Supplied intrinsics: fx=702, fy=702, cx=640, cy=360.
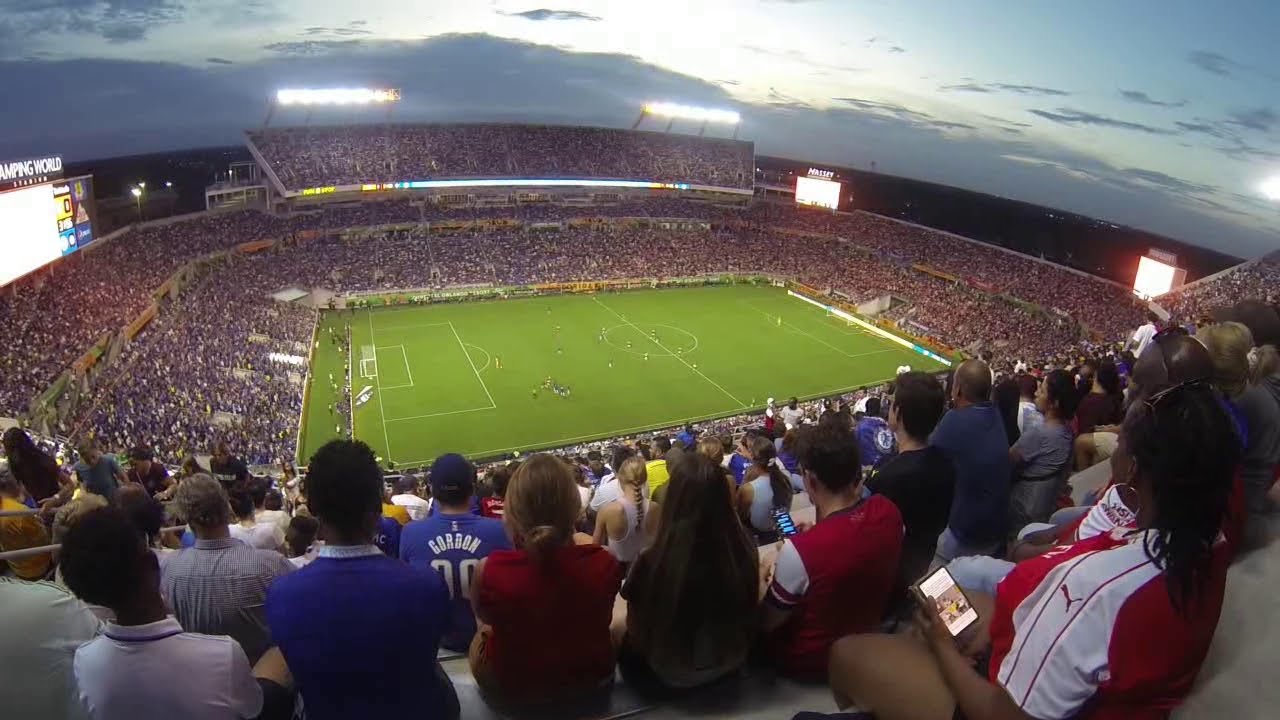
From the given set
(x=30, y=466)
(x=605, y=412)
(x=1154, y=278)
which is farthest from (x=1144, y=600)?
(x=1154, y=278)

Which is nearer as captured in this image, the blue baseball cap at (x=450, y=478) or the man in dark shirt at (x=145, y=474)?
the blue baseball cap at (x=450, y=478)

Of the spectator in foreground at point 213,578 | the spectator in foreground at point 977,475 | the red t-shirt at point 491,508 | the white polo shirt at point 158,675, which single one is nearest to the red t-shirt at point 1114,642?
the spectator in foreground at point 977,475

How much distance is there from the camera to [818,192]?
61.5 metres

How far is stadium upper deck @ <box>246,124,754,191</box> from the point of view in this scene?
2079 inches

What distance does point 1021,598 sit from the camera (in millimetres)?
2441

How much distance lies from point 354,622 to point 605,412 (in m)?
27.2

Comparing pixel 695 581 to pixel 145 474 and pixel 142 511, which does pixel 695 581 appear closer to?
pixel 142 511

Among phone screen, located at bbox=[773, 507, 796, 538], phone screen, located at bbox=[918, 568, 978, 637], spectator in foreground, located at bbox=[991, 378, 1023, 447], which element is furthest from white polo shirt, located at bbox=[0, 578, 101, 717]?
spectator in foreground, located at bbox=[991, 378, 1023, 447]

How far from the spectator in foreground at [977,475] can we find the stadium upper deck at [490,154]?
178 ft

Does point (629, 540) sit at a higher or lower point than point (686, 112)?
lower

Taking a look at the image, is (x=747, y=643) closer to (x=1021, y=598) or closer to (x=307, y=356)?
(x=1021, y=598)

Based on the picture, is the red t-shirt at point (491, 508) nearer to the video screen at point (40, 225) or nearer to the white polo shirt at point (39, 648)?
the white polo shirt at point (39, 648)

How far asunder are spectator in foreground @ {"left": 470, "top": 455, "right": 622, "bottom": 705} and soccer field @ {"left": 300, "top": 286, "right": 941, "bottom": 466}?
74.8ft

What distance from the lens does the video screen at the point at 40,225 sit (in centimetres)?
2527
